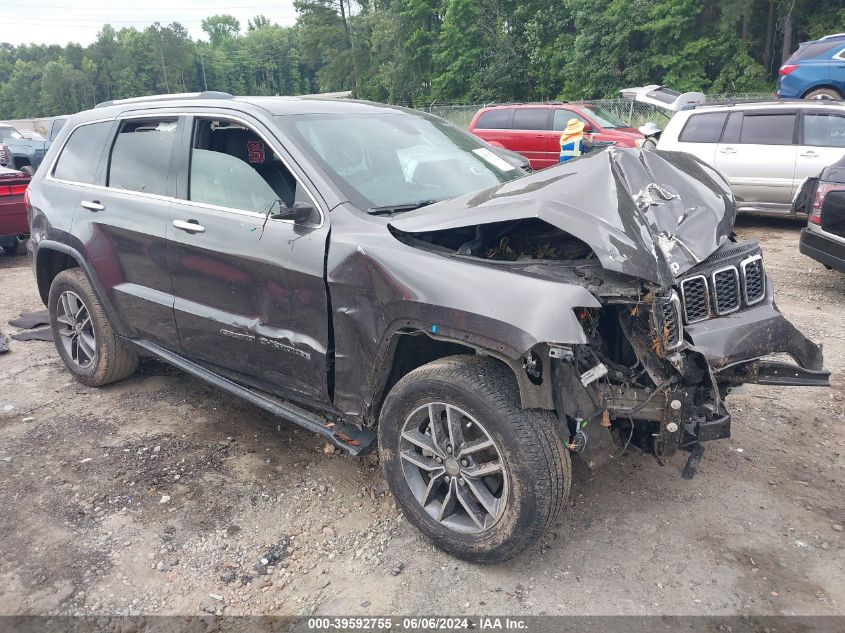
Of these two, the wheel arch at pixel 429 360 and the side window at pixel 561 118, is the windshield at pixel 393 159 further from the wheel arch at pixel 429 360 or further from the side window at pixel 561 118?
the side window at pixel 561 118

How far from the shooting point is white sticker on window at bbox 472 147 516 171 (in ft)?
12.9

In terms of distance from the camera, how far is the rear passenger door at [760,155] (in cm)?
893

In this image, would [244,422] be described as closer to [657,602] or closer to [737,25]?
[657,602]

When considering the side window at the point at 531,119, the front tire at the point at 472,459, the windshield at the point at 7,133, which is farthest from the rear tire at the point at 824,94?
the windshield at the point at 7,133

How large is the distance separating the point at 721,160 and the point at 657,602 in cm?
846

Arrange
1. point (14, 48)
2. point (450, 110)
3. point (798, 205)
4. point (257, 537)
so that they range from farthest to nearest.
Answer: point (14, 48) < point (450, 110) < point (798, 205) < point (257, 537)

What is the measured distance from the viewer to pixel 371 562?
2822mm

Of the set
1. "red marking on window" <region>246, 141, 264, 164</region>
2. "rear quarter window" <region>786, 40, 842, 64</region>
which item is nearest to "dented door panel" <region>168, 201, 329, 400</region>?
"red marking on window" <region>246, 141, 264, 164</region>

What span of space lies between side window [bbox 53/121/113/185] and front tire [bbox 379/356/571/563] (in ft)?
9.64

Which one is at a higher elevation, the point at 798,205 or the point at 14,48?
the point at 14,48

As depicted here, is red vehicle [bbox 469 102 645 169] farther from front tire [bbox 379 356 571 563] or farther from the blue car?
front tire [bbox 379 356 571 563]

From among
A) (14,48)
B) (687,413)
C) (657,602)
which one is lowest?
(657,602)

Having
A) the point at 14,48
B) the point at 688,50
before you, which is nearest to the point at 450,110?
the point at 688,50

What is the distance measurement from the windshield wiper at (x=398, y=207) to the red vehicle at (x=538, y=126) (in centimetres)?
1046
